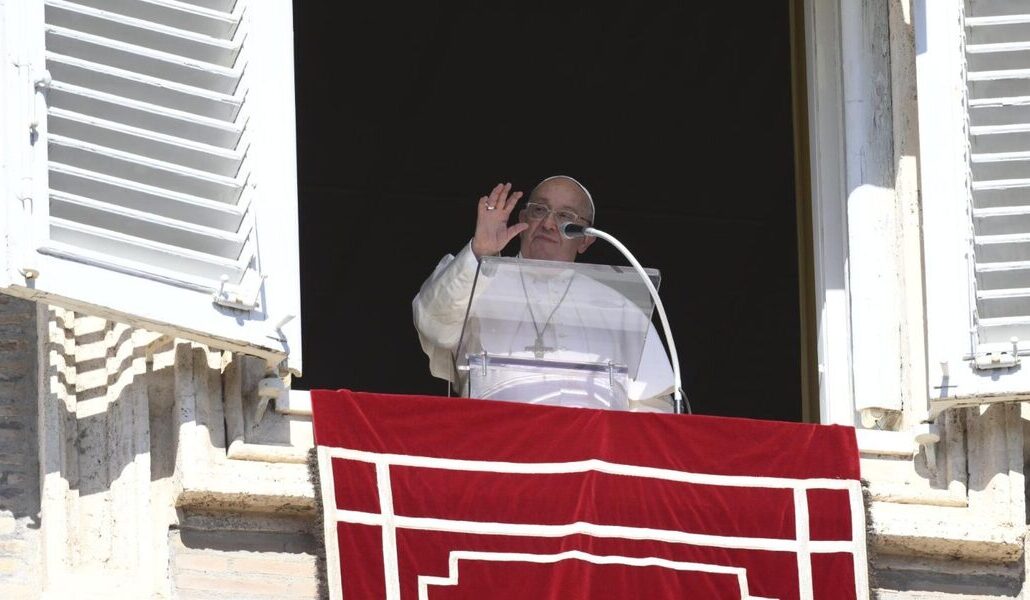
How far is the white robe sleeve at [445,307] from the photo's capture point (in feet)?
25.2

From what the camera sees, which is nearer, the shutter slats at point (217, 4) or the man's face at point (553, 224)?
the shutter slats at point (217, 4)

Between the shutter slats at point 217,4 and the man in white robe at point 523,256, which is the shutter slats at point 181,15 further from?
the man in white robe at point 523,256

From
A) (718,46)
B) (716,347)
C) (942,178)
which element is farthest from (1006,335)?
(716,347)

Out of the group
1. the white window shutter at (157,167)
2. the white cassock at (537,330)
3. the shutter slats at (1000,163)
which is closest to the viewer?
the white window shutter at (157,167)

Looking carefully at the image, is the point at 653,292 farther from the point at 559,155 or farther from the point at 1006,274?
the point at 559,155

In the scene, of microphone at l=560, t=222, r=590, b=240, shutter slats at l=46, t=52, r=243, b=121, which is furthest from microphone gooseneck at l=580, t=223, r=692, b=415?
shutter slats at l=46, t=52, r=243, b=121

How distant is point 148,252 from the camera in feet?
22.3

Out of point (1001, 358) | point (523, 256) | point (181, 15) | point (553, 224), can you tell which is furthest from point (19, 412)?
point (1001, 358)

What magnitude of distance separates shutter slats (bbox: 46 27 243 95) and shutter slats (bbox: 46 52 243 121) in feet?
0.08

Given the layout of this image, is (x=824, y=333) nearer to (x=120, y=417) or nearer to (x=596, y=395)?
(x=596, y=395)

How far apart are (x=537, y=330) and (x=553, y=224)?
1.07m

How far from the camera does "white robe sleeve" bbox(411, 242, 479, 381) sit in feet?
25.2

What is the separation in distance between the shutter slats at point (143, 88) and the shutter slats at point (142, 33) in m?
0.09

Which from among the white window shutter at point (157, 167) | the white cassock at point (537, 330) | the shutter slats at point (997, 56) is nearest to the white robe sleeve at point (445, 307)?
the white cassock at point (537, 330)
